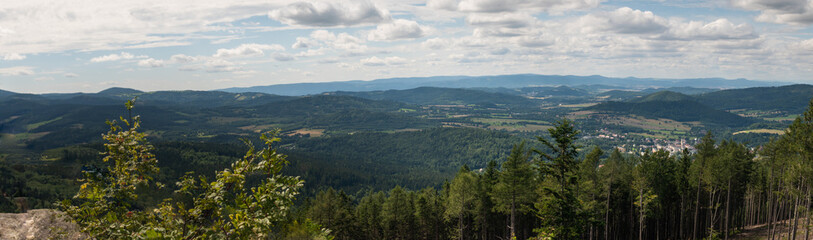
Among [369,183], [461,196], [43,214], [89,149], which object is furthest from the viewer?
[369,183]

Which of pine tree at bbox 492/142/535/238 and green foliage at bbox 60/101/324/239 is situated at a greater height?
green foliage at bbox 60/101/324/239

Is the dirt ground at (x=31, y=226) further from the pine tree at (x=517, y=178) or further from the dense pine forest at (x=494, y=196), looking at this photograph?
the pine tree at (x=517, y=178)

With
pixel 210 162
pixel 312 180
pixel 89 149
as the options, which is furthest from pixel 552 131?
pixel 89 149

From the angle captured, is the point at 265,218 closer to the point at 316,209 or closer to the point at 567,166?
the point at 567,166

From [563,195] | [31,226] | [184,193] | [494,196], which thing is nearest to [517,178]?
[494,196]

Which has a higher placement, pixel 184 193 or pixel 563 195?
pixel 184 193

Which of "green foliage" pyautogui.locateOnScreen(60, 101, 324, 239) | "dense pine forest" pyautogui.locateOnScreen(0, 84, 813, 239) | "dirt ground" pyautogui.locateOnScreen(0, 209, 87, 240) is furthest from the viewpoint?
"dirt ground" pyautogui.locateOnScreen(0, 209, 87, 240)

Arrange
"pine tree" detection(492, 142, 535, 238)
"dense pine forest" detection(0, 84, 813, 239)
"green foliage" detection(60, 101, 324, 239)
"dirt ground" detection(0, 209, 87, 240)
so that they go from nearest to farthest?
"green foliage" detection(60, 101, 324, 239) → "dense pine forest" detection(0, 84, 813, 239) → "dirt ground" detection(0, 209, 87, 240) → "pine tree" detection(492, 142, 535, 238)

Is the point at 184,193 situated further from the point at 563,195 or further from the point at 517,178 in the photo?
the point at 517,178

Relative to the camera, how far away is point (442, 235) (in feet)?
194

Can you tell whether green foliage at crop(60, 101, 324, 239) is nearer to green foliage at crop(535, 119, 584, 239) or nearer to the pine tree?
green foliage at crop(535, 119, 584, 239)

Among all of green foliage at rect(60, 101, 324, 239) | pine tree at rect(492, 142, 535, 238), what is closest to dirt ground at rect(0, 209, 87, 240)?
green foliage at rect(60, 101, 324, 239)

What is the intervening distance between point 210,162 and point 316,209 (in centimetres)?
15418

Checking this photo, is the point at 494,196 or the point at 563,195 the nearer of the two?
the point at 563,195
